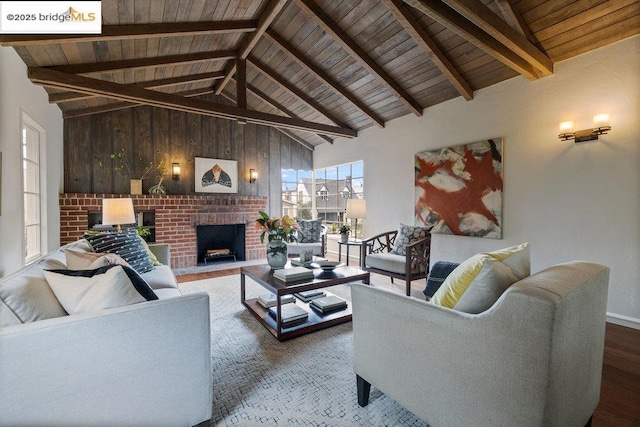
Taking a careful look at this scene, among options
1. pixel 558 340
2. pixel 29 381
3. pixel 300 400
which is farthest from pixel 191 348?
pixel 558 340

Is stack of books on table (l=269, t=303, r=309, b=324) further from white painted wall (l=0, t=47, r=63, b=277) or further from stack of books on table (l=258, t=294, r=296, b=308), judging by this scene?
white painted wall (l=0, t=47, r=63, b=277)

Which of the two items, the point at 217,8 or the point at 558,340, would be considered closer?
the point at 558,340

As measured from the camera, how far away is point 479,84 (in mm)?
3510

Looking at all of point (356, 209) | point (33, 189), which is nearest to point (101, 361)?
point (33, 189)

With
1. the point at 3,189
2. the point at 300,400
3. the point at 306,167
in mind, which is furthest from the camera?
the point at 306,167

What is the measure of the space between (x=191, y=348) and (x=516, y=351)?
126cm

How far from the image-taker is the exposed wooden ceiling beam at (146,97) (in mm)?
2881

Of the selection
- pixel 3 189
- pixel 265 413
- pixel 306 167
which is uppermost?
pixel 306 167

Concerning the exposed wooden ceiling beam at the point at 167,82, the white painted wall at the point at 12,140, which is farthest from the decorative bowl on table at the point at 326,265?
the exposed wooden ceiling beam at the point at 167,82

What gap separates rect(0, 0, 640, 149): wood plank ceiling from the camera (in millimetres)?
2480

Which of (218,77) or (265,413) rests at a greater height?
(218,77)

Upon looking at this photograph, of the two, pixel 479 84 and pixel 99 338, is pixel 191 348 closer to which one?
pixel 99 338

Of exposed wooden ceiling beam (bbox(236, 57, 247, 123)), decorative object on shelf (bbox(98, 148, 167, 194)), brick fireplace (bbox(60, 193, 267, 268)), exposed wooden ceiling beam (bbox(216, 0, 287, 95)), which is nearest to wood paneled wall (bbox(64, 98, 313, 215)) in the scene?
decorative object on shelf (bbox(98, 148, 167, 194))

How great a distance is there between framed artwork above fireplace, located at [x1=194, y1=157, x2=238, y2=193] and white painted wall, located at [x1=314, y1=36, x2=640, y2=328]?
378cm
